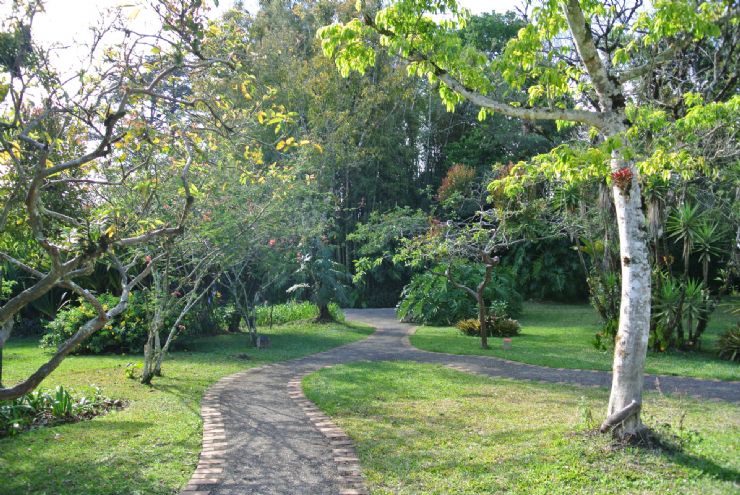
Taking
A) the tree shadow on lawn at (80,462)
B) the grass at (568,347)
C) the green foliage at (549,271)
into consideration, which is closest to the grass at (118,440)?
the tree shadow on lawn at (80,462)

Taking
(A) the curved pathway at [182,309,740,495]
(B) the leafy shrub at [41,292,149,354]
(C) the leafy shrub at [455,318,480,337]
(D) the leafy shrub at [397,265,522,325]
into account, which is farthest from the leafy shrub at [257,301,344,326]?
(A) the curved pathway at [182,309,740,495]

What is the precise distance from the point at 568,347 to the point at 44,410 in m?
10.3

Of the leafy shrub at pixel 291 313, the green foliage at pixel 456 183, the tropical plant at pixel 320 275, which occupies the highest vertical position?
the green foliage at pixel 456 183

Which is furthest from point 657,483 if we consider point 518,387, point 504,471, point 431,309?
point 431,309

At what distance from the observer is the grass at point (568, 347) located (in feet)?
34.2

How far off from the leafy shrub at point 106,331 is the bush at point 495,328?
7970mm

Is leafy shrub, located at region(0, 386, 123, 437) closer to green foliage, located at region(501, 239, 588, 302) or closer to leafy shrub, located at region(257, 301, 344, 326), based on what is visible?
leafy shrub, located at region(257, 301, 344, 326)

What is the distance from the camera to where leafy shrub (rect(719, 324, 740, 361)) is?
1142 cm

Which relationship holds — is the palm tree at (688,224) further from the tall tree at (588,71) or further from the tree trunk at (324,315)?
the tree trunk at (324,315)

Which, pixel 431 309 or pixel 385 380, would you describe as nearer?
pixel 385 380

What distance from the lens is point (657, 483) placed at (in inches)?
182

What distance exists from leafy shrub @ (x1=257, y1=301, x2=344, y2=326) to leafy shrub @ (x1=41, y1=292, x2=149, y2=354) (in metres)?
6.04

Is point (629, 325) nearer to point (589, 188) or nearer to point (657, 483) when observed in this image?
point (657, 483)

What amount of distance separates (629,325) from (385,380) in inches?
189
